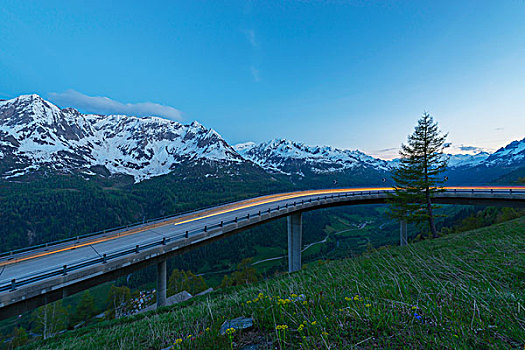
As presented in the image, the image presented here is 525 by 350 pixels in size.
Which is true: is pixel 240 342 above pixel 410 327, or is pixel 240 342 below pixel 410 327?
below

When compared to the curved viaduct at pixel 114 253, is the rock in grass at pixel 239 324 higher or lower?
higher

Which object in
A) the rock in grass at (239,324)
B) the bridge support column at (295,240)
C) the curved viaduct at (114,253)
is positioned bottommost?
the bridge support column at (295,240)

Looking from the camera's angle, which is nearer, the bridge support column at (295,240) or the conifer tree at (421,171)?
the conifer tree at (421,171)

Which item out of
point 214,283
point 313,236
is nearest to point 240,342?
point 214,283

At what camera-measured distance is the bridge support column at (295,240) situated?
32.2 m

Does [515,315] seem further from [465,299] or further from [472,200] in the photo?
[472,200]

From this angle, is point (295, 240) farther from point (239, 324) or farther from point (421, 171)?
point (239, 324)

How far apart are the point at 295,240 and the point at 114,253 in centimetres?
2425

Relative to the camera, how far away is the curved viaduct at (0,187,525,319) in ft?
40.5

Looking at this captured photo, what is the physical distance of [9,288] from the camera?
38.0ft

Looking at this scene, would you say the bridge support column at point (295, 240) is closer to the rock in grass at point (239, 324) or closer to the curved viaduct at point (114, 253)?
the curved viaduct at point (114, 253)

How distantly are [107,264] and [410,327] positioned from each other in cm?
1848

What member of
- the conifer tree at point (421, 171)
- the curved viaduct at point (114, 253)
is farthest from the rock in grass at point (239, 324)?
the conifer tree at point (421, 171)

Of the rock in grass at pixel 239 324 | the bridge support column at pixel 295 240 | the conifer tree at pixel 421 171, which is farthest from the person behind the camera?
the bridge support column at pixel 295 240
